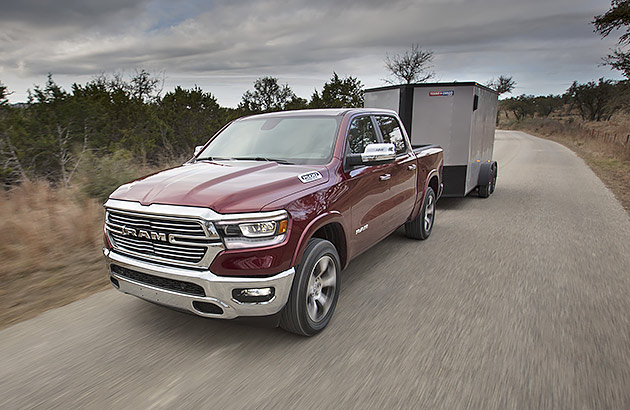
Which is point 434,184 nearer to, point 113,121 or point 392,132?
point 392,132

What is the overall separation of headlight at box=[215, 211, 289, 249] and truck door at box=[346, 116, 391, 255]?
45.2 inches

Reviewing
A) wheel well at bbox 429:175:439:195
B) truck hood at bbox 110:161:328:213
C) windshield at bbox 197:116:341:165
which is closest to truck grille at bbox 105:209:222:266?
truck hood at bbox 110:161:328:213

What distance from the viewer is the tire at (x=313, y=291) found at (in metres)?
3.20

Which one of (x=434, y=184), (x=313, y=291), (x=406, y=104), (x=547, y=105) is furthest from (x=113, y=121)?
(x=547, y=105)

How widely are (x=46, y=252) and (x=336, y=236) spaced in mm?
3928

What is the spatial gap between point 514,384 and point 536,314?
1267mm

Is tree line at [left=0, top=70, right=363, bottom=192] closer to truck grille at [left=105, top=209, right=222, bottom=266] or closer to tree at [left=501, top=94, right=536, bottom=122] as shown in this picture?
truck grille at [left=105, top=209, right=222, bottom=266]

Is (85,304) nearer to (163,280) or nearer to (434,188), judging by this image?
(163,280)

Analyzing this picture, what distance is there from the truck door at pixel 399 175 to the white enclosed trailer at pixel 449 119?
3423 mm

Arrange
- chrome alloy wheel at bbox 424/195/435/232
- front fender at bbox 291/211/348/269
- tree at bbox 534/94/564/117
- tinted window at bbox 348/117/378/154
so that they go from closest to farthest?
front fender at bbox 291/211/348/269
tinted window at bbox 348/117/378/154
chrome alloy wheel at bbox 424/195/435/232
tree at bbox 534/94/564/117

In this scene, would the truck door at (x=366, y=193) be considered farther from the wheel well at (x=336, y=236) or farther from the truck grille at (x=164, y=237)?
the truck grille at (x=164, y=237)

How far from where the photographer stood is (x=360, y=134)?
15.2 feet

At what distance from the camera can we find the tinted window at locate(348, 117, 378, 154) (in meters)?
4.41

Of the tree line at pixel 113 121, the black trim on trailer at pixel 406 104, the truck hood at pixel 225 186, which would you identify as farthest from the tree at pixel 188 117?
the truck hood at pixel 225 186
